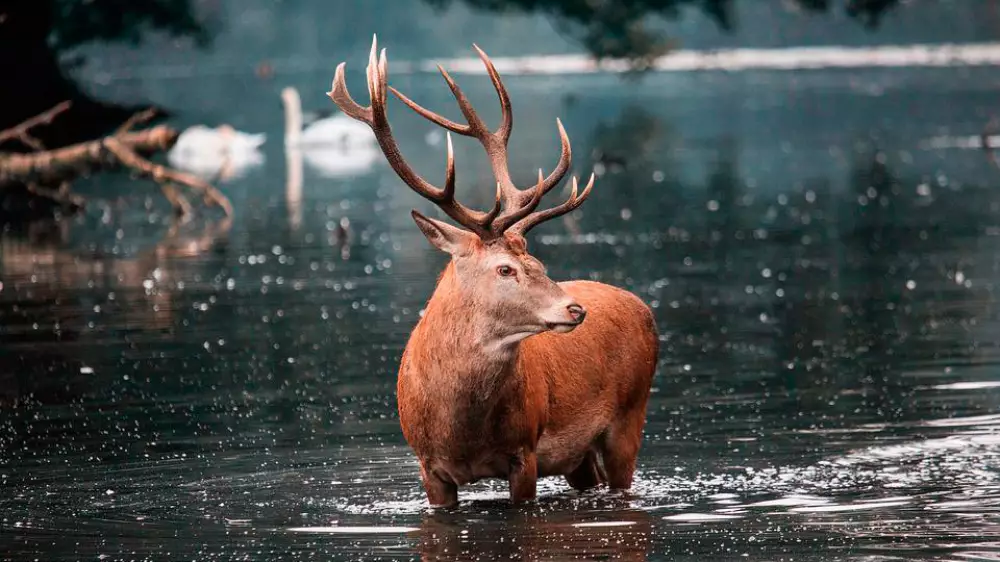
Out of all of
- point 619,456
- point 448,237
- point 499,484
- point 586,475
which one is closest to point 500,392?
point 448,237

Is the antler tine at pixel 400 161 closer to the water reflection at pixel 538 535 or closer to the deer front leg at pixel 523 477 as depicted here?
the deer front leg at pixel 523 477

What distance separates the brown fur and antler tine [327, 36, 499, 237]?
0.12 metres

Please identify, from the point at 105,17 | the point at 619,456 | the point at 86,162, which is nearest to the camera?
the point at 619,456

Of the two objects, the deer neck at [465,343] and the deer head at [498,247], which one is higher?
the deer head at [498,247]

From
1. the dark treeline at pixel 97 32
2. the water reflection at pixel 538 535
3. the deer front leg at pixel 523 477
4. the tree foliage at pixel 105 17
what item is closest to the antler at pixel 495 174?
the deer front leg at pixel 523 477

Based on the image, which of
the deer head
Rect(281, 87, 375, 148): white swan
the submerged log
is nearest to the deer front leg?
the deer head

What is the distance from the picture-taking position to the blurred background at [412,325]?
32.8ft

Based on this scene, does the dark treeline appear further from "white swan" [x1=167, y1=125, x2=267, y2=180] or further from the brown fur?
the brown fur

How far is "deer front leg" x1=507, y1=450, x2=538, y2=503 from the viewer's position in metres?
10.0

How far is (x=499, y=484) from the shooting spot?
11.2 meters

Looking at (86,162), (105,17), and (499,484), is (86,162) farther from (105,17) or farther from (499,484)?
(105,17)

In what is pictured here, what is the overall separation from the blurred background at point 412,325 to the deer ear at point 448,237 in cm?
131

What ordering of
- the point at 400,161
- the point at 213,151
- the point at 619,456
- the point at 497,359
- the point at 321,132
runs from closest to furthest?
the point at 497,359 < the point at 400,161 < the point at 619,456 < the point at 213,151 < the point at 321,132

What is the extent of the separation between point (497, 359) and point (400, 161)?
1.17 metres
